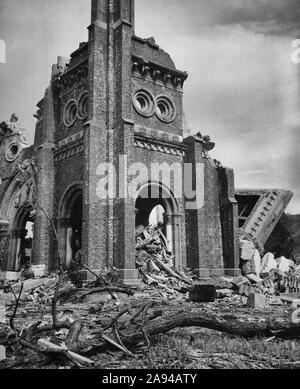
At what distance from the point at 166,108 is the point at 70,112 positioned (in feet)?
14.7

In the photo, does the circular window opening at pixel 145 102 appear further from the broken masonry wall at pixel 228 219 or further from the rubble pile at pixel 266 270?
the rubble pile at pixel 266 270

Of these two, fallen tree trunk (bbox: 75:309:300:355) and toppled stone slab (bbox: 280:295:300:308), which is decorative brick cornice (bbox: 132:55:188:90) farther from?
fallen tree trunk (bbox: 75:309:300:355)

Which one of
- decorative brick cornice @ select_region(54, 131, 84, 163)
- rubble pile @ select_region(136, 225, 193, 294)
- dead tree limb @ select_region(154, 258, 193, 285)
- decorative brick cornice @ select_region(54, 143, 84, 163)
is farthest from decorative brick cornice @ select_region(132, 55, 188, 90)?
dead tree limb @ select_region(154, 258, 193, 285)

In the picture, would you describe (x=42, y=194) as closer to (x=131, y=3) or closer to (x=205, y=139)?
(x=205, y=139)

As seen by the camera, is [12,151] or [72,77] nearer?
[72,77]

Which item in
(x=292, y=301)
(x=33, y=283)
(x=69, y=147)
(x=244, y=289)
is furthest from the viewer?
(x=69, y=147)

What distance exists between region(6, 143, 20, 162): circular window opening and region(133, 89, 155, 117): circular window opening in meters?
8.83

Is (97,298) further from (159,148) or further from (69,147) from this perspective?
(69,147)

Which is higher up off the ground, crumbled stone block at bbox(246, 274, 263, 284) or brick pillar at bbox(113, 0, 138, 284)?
brick pillar at bbox(113, 0, 138, 284)

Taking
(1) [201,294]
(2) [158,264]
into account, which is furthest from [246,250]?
(1) [201,294]

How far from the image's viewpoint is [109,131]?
14695 mm

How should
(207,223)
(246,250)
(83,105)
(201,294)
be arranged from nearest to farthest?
(201,294), (83,105), (207,223), (246,250)

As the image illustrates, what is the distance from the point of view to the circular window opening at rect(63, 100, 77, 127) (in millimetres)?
17062

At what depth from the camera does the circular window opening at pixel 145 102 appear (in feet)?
54.1
